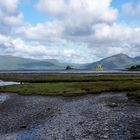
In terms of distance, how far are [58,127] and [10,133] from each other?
4923mm

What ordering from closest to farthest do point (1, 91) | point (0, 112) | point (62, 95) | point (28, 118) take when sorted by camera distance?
point (28, 118), point (0, 112), point (62, 95), point (1, 91)

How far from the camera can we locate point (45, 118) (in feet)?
109

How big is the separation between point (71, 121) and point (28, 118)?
5782mm

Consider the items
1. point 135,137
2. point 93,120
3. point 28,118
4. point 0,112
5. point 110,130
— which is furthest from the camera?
point 0,112

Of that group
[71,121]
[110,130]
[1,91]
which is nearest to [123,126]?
[110,130]

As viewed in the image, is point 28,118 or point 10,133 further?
point 28,118

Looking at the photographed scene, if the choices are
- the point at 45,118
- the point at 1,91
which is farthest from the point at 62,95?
the point at 45,118

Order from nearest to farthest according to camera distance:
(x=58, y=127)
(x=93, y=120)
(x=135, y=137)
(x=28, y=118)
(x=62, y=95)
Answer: (x=135, y=137) → (x=58, y=127) → (x=93, y=120) → (x=28, y=118) → (x=62, y=95)

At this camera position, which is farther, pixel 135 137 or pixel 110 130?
pixel 110 130

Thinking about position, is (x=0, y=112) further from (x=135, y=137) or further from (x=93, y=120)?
(x=135, y=137)

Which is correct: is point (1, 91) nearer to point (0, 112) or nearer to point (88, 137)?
point (0, 112)

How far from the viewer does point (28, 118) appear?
109 ft

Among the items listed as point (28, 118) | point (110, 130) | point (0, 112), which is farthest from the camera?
point (0, 112)

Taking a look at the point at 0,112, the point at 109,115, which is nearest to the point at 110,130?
the point at 109,115
